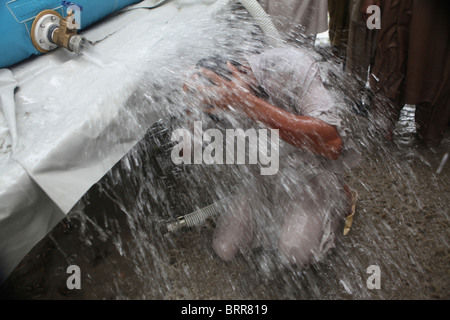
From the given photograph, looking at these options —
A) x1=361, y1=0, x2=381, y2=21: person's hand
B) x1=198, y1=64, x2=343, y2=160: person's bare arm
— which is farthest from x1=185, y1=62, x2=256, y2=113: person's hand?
x1=361, y1=0, x2=381, y2=21: person's hand

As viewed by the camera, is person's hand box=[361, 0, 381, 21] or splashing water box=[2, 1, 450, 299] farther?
Answer: person's hand box=[361, 0, 381, 21]

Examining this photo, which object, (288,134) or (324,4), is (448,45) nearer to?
(324,4)

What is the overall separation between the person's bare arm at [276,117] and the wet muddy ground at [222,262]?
0.81 metres

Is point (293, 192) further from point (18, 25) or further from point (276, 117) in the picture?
point (18, 25)

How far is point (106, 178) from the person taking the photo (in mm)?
2631

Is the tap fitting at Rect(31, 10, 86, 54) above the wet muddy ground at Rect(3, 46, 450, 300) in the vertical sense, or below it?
above

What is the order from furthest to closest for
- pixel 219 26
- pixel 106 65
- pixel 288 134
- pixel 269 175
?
pixel 219 26
pixel 269 175
pixel 106 65
pixel 288 134

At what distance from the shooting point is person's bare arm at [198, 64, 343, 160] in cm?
188

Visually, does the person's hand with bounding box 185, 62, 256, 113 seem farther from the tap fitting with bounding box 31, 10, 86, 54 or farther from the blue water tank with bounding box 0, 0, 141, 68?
the blue water tank with bounding box 0, 0, 141, 68

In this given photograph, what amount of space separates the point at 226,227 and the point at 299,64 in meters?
1.17

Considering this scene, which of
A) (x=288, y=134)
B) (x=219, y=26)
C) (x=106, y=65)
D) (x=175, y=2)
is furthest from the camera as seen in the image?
(x=175, y=2)

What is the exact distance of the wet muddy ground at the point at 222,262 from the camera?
6.95ft

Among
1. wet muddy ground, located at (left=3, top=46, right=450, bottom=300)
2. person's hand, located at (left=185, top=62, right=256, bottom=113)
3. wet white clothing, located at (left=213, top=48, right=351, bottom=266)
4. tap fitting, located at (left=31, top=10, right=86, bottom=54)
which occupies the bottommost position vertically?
wet muddy ground, located at (left=3, top=46, right=450, bottom=300)
